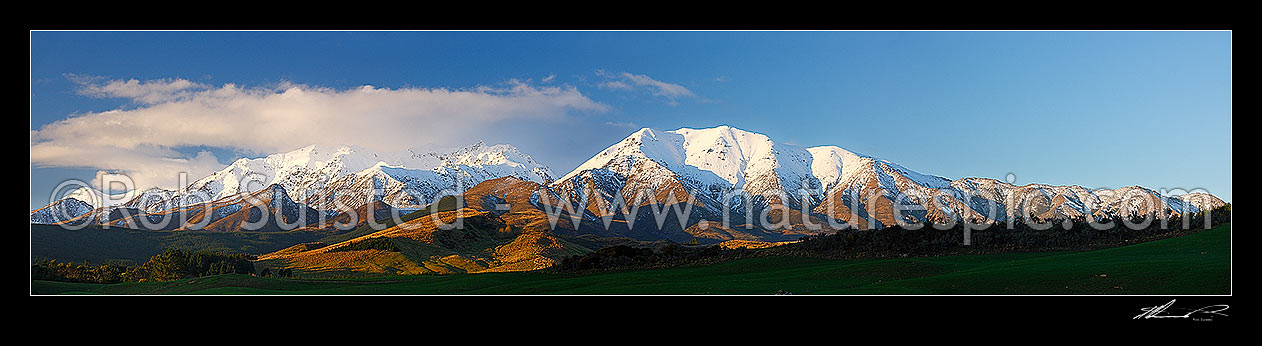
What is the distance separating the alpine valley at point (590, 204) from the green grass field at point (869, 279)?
3.17m

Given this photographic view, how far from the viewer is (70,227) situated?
20406mm

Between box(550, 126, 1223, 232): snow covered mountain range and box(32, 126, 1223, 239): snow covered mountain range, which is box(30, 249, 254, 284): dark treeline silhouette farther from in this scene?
box(550, 126, 1223, 232): snow covered mountain range

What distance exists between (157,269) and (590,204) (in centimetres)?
1840

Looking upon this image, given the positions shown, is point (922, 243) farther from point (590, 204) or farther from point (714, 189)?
point (590, 204)

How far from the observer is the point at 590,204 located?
108 ft

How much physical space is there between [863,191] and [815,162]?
83.4 inches

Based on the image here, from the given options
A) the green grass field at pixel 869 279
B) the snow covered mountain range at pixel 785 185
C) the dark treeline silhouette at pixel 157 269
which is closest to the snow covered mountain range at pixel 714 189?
the snow covered mountain range at pixel 785 185

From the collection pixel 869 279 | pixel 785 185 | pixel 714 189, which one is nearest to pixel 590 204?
pixel 714 189

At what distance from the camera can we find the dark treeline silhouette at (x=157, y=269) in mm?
17016

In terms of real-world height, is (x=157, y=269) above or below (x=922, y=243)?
below
